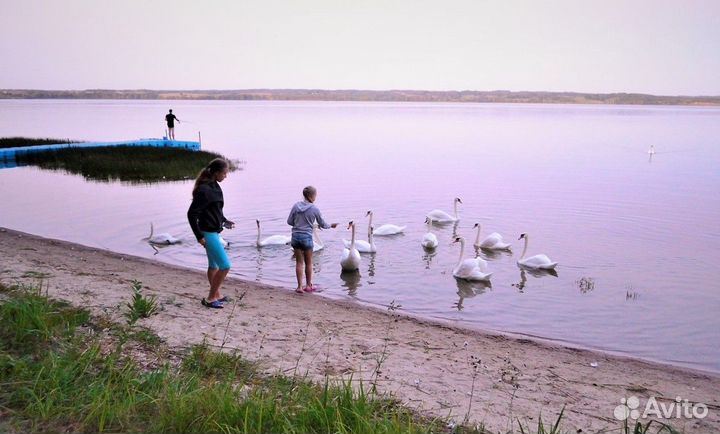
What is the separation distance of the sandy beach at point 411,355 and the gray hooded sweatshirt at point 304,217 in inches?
50.3

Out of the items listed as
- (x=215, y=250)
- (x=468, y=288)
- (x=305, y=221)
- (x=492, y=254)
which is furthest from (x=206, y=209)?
(x=492, y=254)

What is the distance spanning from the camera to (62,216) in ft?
62.1

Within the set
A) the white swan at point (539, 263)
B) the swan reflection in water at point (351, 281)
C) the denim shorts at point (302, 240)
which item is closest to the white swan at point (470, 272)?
the white swan at point (539, 263)

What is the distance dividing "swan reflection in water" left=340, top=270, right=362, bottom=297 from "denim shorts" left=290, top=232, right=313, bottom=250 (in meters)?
1.76

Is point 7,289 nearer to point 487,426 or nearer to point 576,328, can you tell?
point 487,426

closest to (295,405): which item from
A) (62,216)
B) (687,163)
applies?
(62,216)

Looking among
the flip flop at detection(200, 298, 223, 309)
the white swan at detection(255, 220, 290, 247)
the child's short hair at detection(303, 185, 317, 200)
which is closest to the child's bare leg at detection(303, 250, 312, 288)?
the child's short hair at detection(303, 185, 317, 200)

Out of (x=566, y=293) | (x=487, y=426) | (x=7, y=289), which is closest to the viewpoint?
(x=487, y=426)

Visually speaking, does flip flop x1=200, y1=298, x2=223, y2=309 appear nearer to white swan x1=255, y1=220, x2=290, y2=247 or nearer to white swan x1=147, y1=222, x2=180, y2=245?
white swan x1=255, y1=220, x2=290, y2=247

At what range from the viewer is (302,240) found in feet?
33.0

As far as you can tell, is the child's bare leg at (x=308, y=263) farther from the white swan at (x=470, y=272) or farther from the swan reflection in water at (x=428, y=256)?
the swan reflection in water at (x=428, y=256)

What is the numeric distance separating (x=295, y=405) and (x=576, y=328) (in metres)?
6.37

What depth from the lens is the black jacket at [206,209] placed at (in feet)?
25.9

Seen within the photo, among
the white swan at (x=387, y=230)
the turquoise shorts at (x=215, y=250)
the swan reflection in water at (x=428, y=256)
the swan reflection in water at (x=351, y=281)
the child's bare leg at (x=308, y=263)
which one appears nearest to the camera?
the turquoise shorts at (x=215, y=250)
